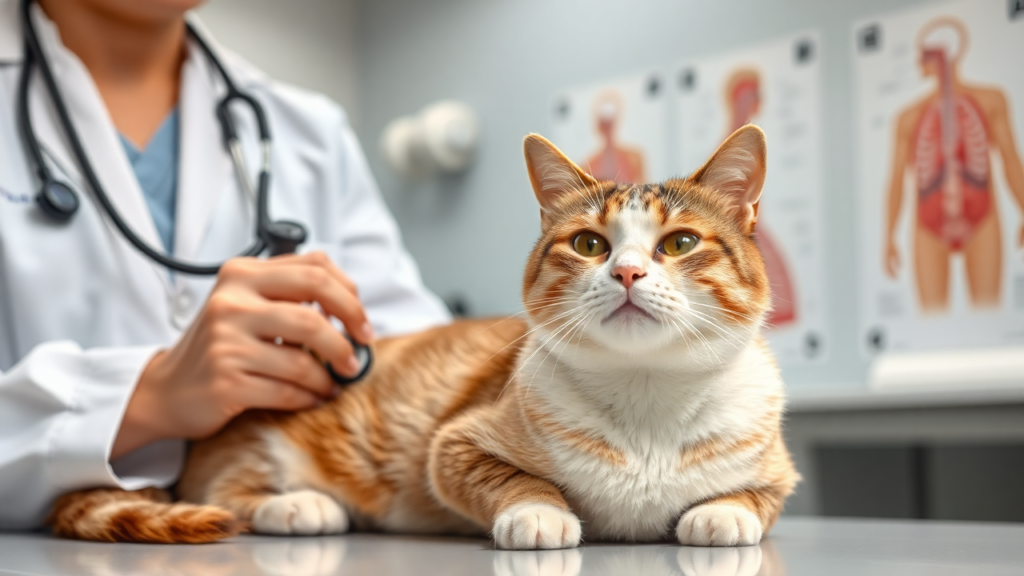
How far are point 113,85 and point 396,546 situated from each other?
95cm

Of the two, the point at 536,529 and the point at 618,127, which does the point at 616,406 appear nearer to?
the point at 536,529

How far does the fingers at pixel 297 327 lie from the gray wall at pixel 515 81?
4.69ft

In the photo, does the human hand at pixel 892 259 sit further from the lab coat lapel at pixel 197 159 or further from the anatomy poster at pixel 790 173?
the lab coat lapel at pixel 197 159

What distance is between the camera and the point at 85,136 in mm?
1157

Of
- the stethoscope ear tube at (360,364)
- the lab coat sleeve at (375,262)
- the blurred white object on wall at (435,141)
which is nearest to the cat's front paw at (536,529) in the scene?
the stethoscope ear tube at (360,364)

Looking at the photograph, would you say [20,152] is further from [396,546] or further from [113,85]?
[396,546]

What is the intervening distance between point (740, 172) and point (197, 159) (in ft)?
2.70

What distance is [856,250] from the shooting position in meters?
1.92

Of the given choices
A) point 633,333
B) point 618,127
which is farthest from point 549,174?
point 618,127

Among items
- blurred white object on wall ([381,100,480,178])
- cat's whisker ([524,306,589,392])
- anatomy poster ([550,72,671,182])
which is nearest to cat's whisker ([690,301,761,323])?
cat's whisker ([524,306,589,392])

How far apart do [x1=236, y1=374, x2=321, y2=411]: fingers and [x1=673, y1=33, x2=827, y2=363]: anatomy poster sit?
51.8 inches

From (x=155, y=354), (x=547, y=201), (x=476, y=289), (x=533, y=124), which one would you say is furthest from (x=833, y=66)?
(x=155, y=354)

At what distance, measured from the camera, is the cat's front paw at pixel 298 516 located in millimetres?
866

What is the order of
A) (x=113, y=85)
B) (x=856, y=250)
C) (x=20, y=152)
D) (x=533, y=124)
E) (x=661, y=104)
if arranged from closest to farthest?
(x=20, y=152)
(x=113, y=85)
(x=856, y=250)
(x=661, y=104)
(x=533, y=124)
